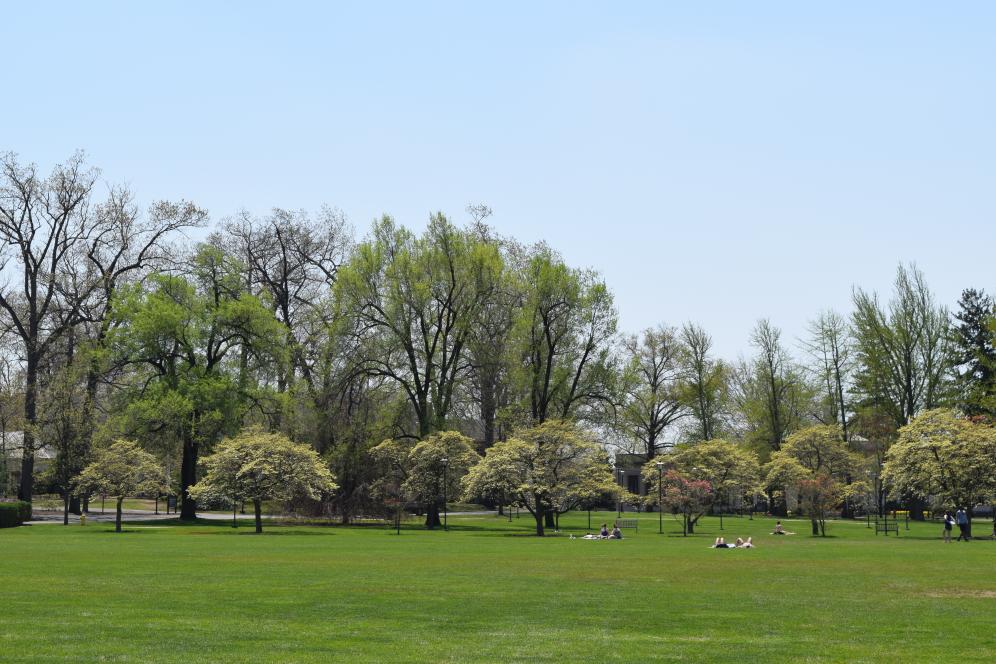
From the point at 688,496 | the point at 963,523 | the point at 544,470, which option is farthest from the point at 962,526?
the point at 544,470

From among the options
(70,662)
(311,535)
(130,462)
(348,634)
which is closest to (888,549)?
(311,535)

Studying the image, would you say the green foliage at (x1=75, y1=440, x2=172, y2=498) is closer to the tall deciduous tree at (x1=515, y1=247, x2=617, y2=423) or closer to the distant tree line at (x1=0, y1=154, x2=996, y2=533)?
the distant tree line at (x1=0, y1=154, x2=996, y2=533)

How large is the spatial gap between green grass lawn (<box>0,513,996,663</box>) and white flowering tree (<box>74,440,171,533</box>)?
17.7 metres

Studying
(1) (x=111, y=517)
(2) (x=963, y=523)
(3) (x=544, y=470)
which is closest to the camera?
(2) (x=963, y=523)

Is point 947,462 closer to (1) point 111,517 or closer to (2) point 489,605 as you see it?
(2) point 489,605

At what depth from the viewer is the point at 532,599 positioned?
70.0 ft

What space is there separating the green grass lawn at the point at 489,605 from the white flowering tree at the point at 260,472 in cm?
1655

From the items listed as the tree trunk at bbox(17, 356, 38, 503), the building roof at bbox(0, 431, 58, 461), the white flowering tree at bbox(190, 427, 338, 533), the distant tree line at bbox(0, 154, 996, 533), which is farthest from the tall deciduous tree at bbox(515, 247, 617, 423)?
the building roof at bbox(0, 431, 58, 461)

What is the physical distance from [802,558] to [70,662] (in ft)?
88.1

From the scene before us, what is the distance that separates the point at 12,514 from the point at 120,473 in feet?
22.5

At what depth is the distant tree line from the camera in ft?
200

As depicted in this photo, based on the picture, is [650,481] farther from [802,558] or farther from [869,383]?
[802,558]

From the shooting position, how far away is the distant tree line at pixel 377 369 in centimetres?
6103

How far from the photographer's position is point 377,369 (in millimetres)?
65938
